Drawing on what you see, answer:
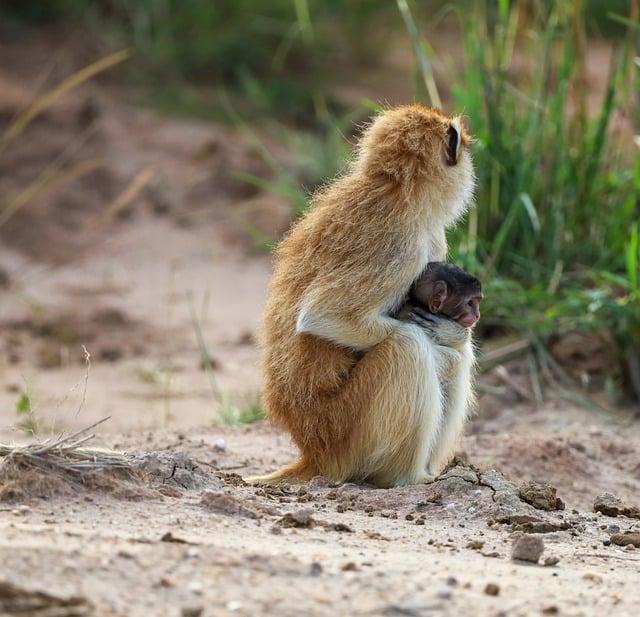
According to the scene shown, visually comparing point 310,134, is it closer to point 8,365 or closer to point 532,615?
point 8,365

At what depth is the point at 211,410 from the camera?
26.3 feet

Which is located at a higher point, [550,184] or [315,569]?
[550,184]

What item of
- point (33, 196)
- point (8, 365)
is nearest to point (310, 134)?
point (33, 196)

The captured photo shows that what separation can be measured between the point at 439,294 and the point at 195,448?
1.49 metres

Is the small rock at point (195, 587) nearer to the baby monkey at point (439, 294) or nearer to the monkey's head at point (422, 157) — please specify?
the baby monkey at point (439, 294)

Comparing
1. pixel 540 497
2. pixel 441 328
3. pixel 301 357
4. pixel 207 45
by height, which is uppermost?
pixel 207 45

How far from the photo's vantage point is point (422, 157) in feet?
18.0

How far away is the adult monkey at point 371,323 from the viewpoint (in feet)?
17.2

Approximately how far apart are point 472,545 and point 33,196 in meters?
7.90

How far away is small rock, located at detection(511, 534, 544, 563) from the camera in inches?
165

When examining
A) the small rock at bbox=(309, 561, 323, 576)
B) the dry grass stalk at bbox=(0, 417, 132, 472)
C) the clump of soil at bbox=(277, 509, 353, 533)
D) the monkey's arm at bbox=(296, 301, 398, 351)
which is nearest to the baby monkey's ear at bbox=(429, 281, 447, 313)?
the monkey's arm at bbox=(296, 301, 398, 351)

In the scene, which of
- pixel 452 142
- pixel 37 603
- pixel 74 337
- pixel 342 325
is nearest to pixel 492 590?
pixel 37 603

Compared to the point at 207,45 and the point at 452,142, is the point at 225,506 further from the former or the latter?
the point at 207,45

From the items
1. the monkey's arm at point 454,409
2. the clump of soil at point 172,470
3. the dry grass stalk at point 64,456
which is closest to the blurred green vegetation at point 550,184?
the monkey's arm at point 454,409
